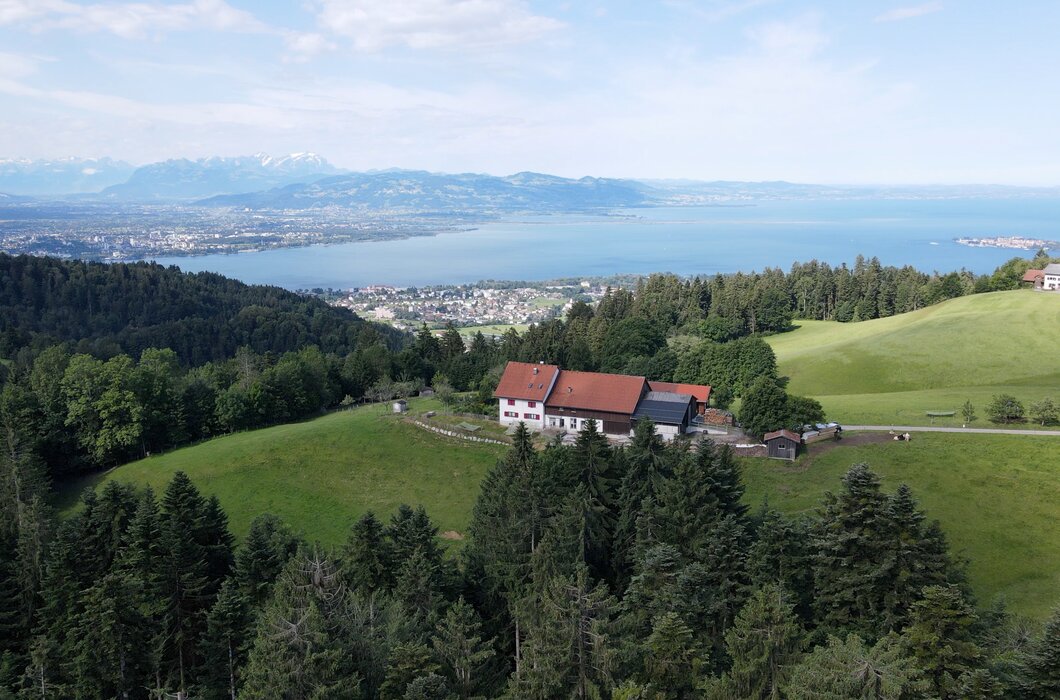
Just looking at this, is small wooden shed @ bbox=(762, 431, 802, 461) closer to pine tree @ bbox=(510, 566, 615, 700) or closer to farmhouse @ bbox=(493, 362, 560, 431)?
farmhouse @ bbox=(493, 362, 560, 431)

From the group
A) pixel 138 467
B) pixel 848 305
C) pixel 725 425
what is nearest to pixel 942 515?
pixel 725 425

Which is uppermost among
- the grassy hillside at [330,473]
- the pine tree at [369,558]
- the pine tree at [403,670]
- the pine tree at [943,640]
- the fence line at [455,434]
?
the pine tree at [943,640]

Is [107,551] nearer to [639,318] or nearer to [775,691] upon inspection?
[775,691]

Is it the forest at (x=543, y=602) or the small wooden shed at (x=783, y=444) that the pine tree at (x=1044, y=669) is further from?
the small wooden shed at (x=783, y=444)

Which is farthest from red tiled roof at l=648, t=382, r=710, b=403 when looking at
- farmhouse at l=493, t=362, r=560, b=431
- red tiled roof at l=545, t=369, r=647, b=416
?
farmhouse at l=493, t=362, r=560, b=431

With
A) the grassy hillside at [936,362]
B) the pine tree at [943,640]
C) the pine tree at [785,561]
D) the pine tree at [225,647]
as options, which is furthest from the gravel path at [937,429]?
the pine tree at [225,647]
